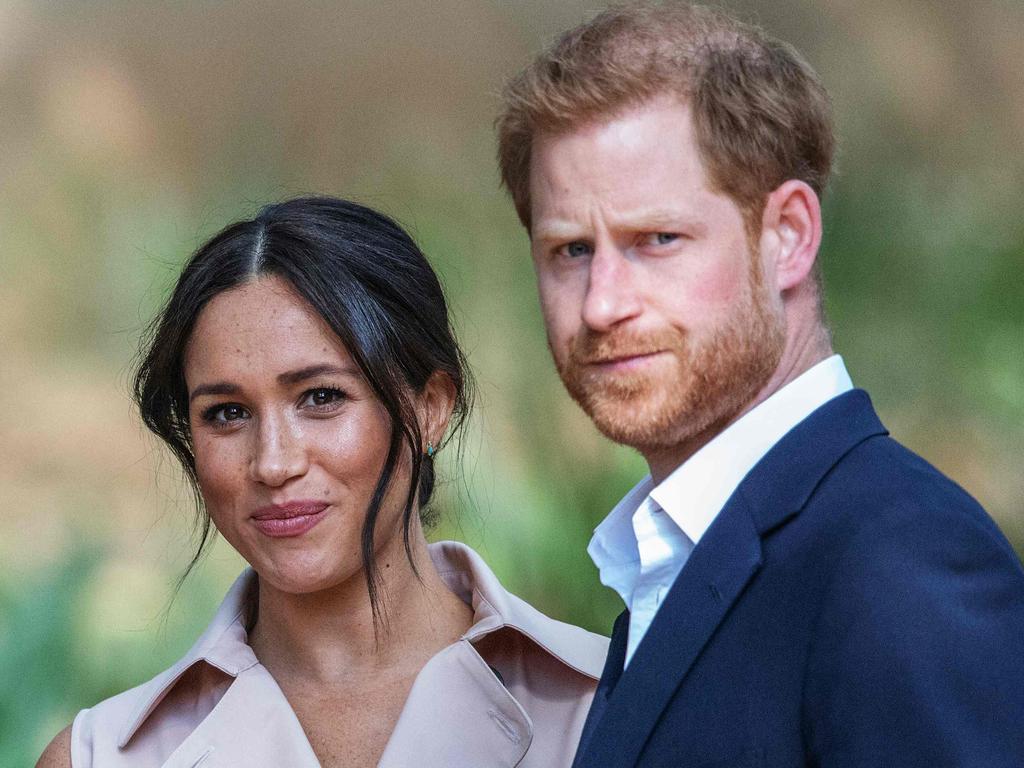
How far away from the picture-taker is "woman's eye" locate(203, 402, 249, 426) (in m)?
2.53

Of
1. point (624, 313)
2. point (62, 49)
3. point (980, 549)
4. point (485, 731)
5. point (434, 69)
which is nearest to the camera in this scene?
point (980, 549)

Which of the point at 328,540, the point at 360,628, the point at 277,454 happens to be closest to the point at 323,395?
the point at 277,454

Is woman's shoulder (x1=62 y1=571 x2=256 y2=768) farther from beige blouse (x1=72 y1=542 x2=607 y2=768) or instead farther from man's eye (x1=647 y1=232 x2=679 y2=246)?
man's eye (x1=647 y1=232 x2=679 y2=246)

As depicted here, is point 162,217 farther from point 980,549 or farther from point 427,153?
point 980,549

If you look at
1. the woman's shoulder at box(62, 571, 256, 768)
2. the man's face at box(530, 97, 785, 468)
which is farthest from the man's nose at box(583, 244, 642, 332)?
the woman's shoulder at box(62, 571, 256, 768)

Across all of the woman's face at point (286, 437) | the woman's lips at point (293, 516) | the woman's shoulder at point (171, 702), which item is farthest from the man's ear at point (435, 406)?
the woman's shoulder at point (171, 702)

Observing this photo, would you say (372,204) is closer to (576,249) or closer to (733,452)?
(576,249)

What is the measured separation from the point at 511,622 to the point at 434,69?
7.81 ft

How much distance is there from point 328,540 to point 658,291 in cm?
102

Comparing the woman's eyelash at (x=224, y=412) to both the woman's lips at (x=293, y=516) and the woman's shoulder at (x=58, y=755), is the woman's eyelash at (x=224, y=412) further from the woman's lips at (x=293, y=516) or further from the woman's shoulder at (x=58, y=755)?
the woman's shoulder at (x=58, y=755)

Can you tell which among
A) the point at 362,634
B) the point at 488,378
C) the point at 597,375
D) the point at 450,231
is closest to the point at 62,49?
the point at 450,231

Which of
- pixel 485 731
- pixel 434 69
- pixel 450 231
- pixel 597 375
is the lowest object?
pixel 485 731

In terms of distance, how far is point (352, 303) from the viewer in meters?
2.52

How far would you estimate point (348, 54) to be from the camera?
4504mm
